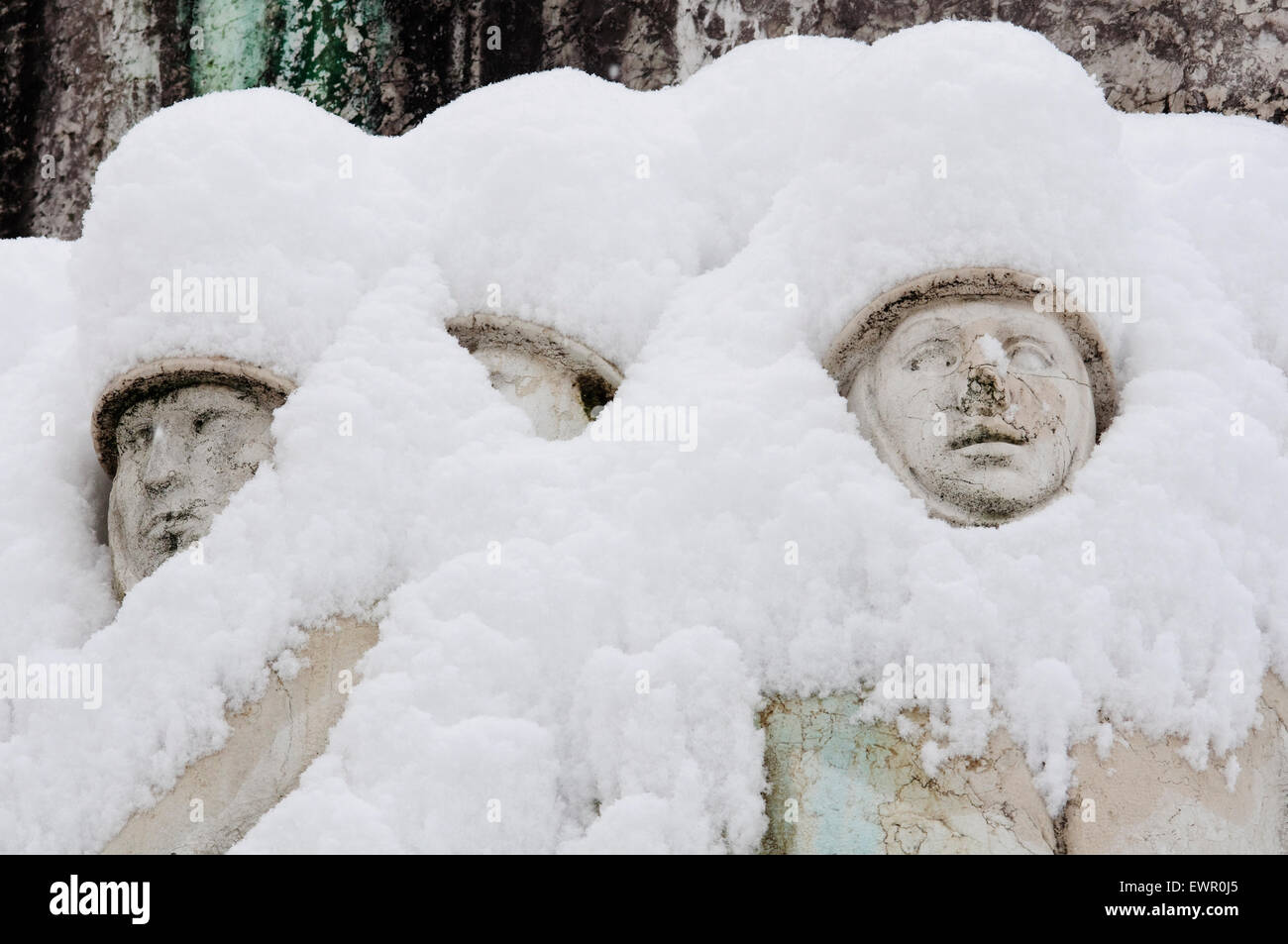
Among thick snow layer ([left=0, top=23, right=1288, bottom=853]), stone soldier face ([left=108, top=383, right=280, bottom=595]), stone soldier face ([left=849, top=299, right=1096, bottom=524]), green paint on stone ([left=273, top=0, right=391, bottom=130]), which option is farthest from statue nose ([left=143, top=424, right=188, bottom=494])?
green paint on stone ([left=273, top=0, right=391, bottom=130])

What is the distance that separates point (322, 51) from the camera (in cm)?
504

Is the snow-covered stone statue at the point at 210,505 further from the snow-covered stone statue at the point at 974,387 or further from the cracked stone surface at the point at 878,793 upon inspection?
the snow-covered stone statue at the point at 974,387

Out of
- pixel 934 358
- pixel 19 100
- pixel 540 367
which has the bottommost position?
pixel 934 358

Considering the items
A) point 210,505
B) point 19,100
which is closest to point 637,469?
point 210,505

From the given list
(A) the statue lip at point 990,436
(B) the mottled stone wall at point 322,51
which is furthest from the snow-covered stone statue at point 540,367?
(B) the mottled stone wall at point 322,51

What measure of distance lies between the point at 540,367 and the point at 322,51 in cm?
181

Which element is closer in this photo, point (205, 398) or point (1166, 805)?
point (1166, 805)

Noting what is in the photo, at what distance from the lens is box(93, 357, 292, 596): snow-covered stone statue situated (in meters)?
3.56

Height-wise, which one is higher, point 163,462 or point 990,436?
point 163,462

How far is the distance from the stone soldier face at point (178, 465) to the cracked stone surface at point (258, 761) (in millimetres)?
439

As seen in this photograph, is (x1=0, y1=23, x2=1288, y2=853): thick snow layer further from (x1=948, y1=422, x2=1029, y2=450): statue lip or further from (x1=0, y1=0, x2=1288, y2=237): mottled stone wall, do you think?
(x1=0, y1=0, x2=1288, y2=237): mottled stone wall

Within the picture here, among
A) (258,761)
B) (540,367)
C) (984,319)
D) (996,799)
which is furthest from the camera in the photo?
(540,367)

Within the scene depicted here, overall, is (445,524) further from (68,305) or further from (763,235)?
(68,305)

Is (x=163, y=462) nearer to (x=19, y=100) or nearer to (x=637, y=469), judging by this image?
(x=637, y=469)
